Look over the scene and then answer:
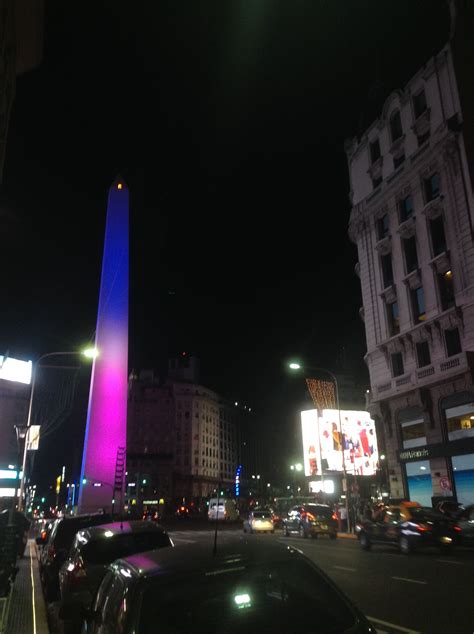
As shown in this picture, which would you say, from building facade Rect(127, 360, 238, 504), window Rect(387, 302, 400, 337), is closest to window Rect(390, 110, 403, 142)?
window Rect(387, 302, 400, 337)

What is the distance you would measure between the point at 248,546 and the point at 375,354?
3466 cm

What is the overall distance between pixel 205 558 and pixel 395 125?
3990 centimetres

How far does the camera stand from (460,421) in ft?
95.1

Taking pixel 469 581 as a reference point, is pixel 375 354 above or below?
above

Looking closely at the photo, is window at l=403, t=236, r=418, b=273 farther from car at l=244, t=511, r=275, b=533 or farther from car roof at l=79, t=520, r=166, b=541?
car roof at l=79, t=520, r=166, b=541

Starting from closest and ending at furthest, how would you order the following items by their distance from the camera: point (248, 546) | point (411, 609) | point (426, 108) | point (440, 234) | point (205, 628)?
point (205, 628)
point (248, 546)
point (411, 609)
point (440, 234)
point (426, 108)

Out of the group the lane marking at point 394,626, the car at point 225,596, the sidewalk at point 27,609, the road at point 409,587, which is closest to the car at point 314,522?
the road at point 409,587

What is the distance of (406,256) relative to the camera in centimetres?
3509

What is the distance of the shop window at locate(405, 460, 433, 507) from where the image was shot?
31062 millimetres

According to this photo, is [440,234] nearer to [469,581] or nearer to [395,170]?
[395,170]

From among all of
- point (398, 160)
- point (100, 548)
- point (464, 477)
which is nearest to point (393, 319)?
point (398, 160)

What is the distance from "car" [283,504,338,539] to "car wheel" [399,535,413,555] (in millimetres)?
10386

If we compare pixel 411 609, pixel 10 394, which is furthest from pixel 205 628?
pixel 10 394

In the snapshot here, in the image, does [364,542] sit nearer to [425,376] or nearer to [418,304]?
[425,376]
